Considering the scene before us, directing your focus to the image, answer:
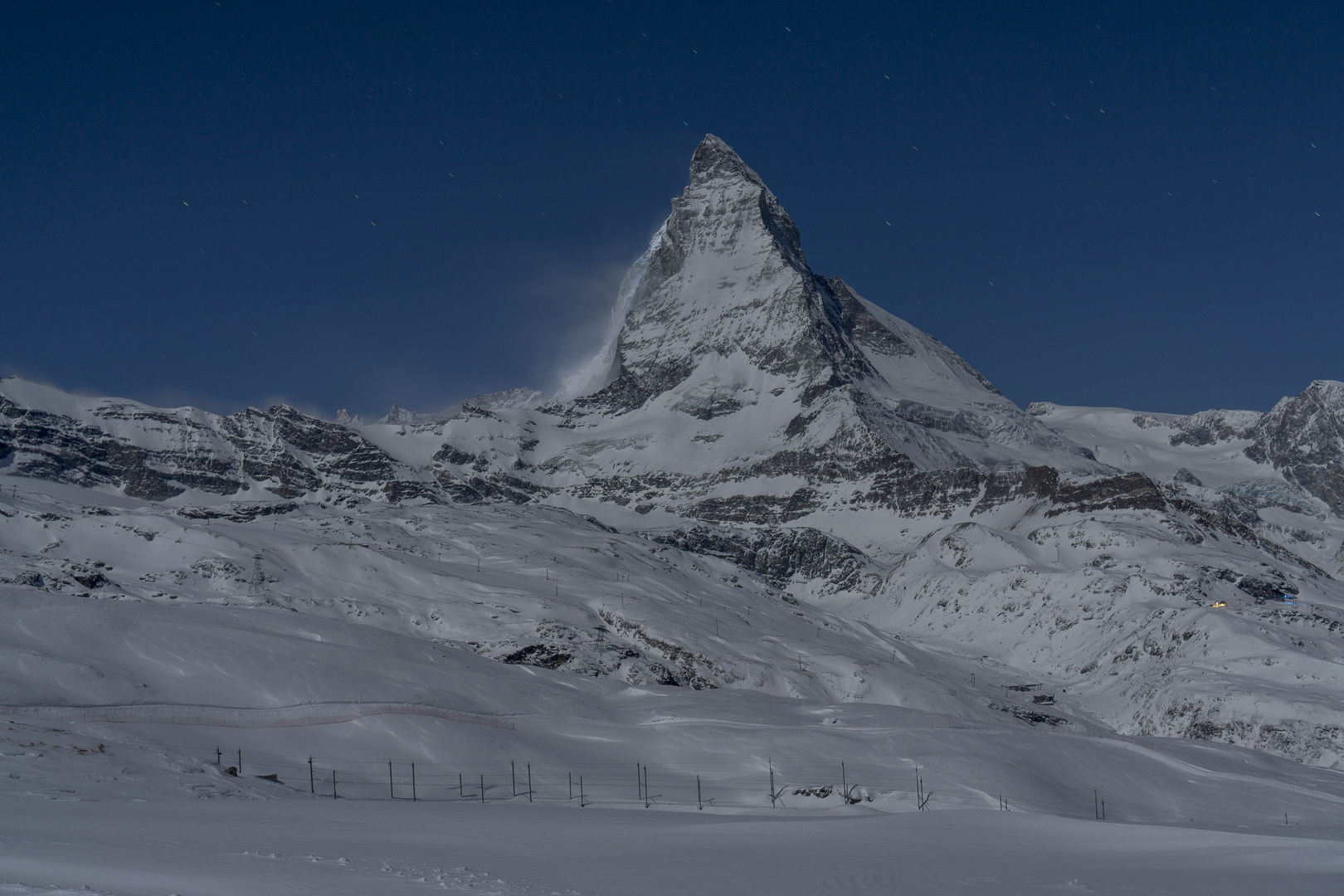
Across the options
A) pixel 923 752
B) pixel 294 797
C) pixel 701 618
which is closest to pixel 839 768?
pixel 923 752

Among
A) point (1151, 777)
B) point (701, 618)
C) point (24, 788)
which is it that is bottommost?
point (1151, 777)

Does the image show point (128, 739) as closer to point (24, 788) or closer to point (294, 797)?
point (294, 797)

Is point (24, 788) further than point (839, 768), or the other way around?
point (839, 768)

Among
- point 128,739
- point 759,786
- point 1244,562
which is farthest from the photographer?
point 1244,562

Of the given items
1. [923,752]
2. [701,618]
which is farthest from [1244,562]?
[923,752]

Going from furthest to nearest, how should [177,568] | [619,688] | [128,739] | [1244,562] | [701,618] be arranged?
1. [1244,562]
2. [701,618]
3. [177,568]
4. [619,688]
5. [128,739]

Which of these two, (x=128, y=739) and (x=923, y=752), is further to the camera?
(x=923, y=752)

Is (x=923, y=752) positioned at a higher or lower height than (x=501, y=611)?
lower

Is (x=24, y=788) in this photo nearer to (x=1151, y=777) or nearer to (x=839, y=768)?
(x=839, y=768)

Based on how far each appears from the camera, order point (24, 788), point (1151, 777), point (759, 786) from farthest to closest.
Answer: point (1151, 777) → point (759, 786) → point (24, 788)
